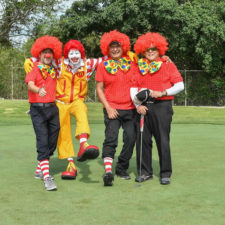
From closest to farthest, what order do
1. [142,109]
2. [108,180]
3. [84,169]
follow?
[108,180]
[142,109]
[84,169]

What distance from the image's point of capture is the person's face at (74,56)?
5660 mm

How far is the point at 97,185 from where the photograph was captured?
518 cm

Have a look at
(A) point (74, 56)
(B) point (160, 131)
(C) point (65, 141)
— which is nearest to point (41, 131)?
(C) point (65, 141)

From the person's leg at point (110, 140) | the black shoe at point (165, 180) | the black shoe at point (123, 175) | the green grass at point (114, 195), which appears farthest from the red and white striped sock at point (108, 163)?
the black shoe at point (165, 180)

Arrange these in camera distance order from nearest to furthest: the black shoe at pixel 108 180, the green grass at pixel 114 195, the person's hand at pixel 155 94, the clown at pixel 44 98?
the green grass at pixel 114 195 → the black shoe at pixel 108 180 → the person's hand at pixel 155 94 → the clown at pixel 44 98

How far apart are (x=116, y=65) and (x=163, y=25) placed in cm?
1743

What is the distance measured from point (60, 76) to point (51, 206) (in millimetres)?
1968

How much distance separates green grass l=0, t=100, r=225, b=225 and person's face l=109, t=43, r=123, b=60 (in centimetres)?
152

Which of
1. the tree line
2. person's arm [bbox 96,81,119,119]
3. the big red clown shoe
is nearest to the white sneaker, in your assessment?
the big red clown shoe

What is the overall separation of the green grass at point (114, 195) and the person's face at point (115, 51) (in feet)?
4.98

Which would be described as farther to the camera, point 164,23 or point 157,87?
point 164,23

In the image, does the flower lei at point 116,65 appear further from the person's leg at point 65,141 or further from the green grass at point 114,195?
the green grass at point 114,195

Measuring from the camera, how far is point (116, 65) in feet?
18.2

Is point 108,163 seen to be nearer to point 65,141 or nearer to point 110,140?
point 110,140
